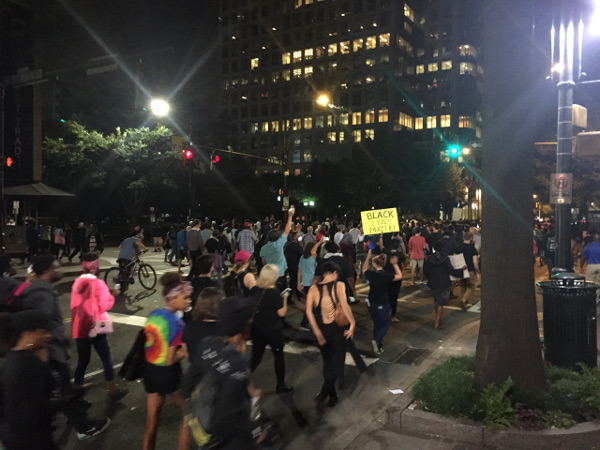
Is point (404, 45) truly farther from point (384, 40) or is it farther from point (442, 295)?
point (442, 295)

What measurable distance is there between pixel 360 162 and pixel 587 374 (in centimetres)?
4608

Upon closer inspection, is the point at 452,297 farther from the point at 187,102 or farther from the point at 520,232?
the point at 187,102

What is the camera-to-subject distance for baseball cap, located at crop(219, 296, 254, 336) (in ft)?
10.5

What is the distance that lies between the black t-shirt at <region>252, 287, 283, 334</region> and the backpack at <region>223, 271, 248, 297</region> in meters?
1.26

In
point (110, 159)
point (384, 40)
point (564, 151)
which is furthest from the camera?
point (384, 40)

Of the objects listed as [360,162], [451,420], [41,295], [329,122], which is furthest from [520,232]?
[329,122]

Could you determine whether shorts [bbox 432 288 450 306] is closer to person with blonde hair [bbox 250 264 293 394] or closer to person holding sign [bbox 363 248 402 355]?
person holding sign [bbox 363 248 402 355]

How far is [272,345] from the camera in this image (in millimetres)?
5738

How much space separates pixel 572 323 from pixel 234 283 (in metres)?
5.31

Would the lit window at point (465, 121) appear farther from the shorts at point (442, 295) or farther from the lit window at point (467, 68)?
the shorts at point (442, 295)

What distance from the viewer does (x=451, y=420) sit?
477 cm

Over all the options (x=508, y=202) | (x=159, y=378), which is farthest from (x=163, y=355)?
(x=508, y=202)

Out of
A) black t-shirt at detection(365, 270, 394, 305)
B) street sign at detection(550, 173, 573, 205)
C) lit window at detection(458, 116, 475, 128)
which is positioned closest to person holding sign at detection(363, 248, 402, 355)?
black t-shirt at detection(365, 270, 394, 305)

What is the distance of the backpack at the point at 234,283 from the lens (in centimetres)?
701
